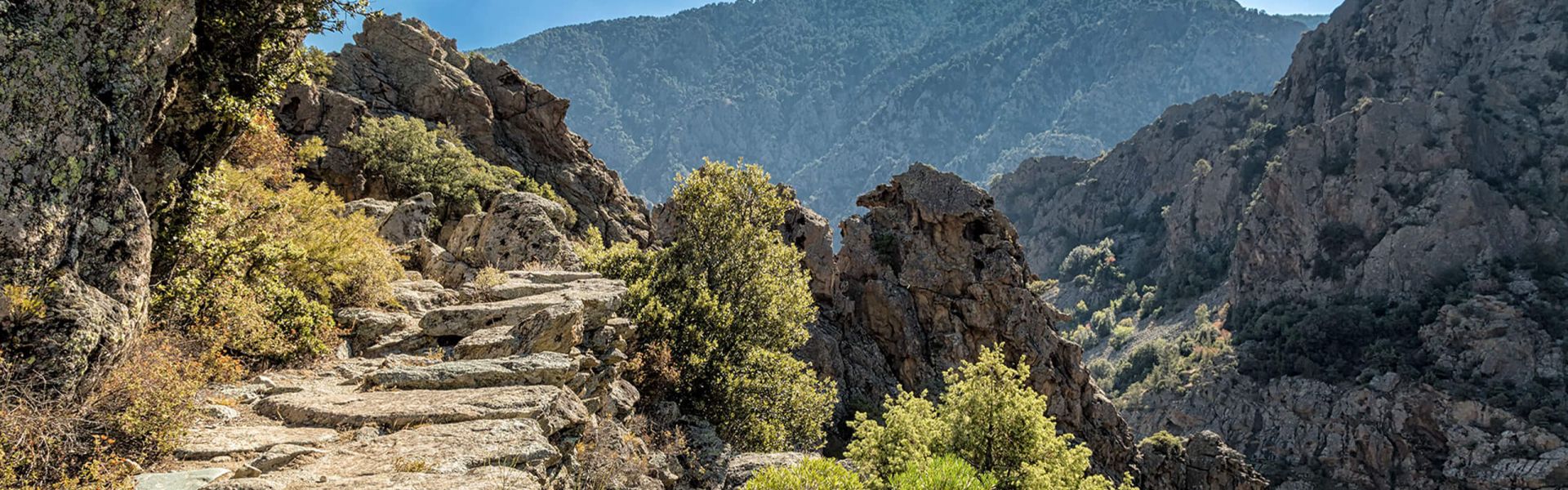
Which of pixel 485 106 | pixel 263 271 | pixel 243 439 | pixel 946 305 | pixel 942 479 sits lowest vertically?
pixel 243 439

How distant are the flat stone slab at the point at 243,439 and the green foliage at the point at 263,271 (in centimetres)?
223

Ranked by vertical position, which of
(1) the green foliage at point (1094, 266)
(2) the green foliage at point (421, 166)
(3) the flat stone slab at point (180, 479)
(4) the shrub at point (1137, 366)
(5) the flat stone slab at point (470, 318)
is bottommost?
(3) the flat stone slab at point (180, 479)

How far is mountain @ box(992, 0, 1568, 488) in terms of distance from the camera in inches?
2394

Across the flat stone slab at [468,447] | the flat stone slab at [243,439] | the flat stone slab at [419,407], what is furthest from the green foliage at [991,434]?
the flat stone slab at [243,439]

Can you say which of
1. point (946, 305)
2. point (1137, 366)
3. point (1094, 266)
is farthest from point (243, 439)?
point (1094, 266)

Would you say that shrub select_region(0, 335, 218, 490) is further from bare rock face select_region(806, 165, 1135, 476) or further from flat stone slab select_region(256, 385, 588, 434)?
bare rock face select_region(806, 165, 1135, 476)

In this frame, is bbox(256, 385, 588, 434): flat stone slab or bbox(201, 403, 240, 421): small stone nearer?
bbox(201, 403, 240, 421): small stone

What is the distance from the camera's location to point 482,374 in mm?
9461

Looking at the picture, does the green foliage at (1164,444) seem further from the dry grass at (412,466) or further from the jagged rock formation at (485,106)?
the dry grass at (412,466)

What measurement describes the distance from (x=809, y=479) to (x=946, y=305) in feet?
81.2

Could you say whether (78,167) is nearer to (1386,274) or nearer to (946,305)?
(946,305)

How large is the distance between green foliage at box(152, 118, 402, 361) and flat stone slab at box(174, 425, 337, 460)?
2.23 m

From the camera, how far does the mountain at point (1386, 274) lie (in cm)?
6081

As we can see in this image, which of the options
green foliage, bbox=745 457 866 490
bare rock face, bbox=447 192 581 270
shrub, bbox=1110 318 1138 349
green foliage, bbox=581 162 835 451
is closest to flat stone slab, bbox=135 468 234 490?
green foliage, bbox=745 457 866 490
